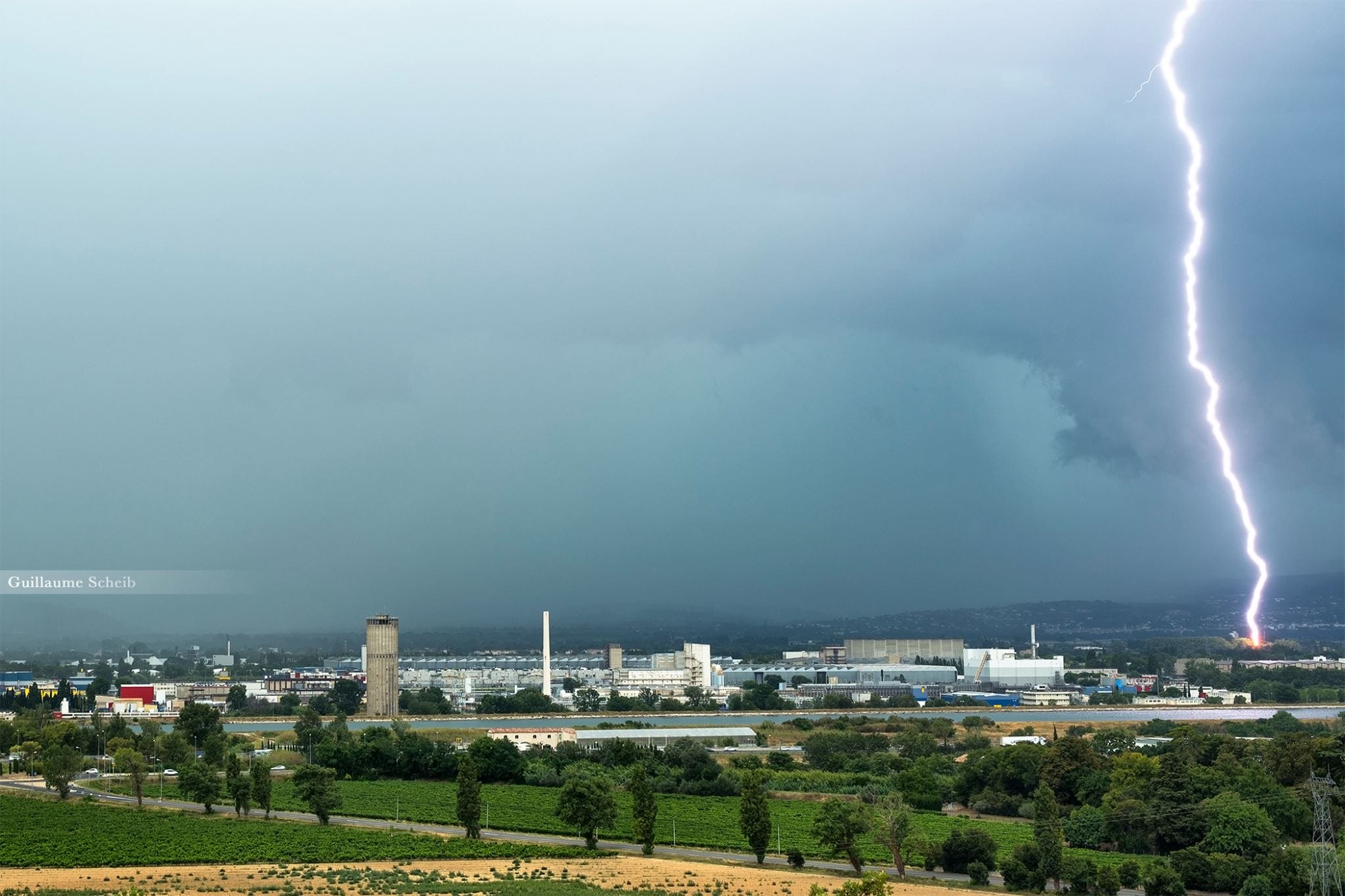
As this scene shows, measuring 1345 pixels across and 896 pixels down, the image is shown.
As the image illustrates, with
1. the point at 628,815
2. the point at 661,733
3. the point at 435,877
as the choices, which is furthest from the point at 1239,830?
the point at 661,733

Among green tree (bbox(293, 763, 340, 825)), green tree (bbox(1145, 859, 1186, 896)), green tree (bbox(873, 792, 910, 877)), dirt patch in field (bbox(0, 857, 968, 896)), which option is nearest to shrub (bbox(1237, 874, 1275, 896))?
green tree (bbox(1145, 859, 1186, 896))

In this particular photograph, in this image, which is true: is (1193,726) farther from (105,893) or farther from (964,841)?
(105,893)

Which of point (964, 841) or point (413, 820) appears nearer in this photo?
point (964, 841)

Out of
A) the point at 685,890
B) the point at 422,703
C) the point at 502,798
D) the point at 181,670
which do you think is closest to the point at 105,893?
the point at 685,890

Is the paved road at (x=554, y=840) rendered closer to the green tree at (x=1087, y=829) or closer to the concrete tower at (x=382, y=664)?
the green tree at (x=1087, y=829)

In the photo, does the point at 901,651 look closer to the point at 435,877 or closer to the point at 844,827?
the point at 844,827

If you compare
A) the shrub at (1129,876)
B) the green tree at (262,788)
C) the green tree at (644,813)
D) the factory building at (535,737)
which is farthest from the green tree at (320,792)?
the shrub at (1129,876)
